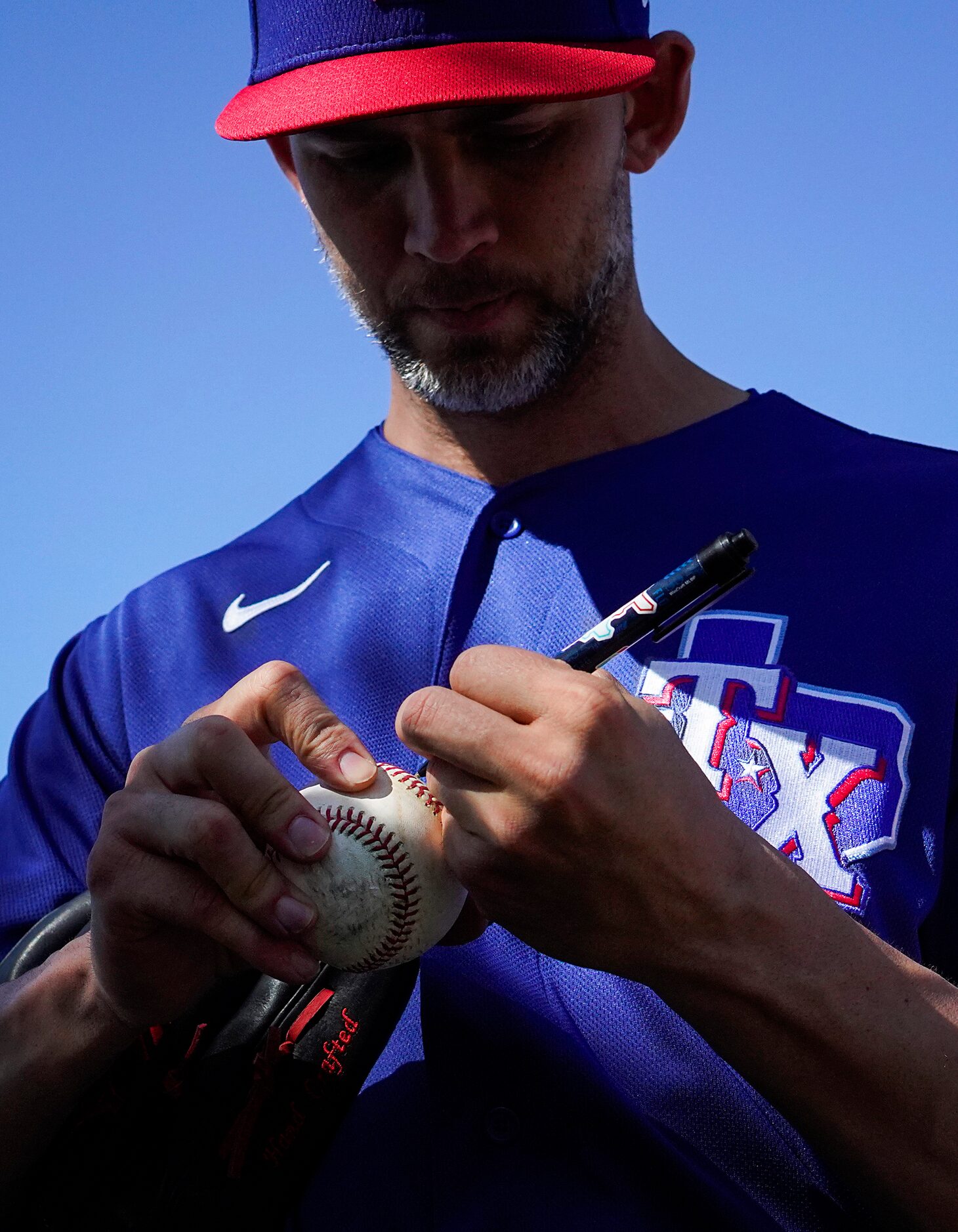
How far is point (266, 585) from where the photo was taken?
2625 mm

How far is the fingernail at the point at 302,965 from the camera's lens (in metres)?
1.69

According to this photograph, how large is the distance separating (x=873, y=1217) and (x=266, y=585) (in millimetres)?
1585

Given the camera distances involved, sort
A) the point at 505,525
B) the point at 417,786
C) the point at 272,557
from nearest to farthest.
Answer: the point at 417,786 → the point at 505,525 → the point at 272,557

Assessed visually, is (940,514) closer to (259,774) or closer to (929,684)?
(929,684)

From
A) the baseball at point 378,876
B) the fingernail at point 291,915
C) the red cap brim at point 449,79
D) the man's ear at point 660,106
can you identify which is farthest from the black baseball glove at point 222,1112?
the man's ear at point 660,106

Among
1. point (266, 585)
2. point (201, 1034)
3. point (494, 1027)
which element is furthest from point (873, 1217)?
point (266, 585)

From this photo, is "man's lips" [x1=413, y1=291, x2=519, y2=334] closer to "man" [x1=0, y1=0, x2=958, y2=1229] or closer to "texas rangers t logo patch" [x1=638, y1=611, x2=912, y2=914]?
"man" [x1=0, y1=0, x2=958, y2=1229]

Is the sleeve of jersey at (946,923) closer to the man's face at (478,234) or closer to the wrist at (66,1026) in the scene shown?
the man's face at (478,234)

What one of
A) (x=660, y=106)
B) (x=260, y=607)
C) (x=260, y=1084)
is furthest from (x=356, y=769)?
(x=660, y=106)

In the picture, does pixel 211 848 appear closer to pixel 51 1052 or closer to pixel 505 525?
pixel 51 1052

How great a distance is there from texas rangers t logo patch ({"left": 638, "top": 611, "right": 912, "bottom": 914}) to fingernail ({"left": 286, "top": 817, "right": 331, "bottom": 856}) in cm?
69

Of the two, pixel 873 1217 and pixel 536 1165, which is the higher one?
pixel 536 1165

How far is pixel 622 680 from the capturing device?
7.13 ft

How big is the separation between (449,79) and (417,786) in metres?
1.14
